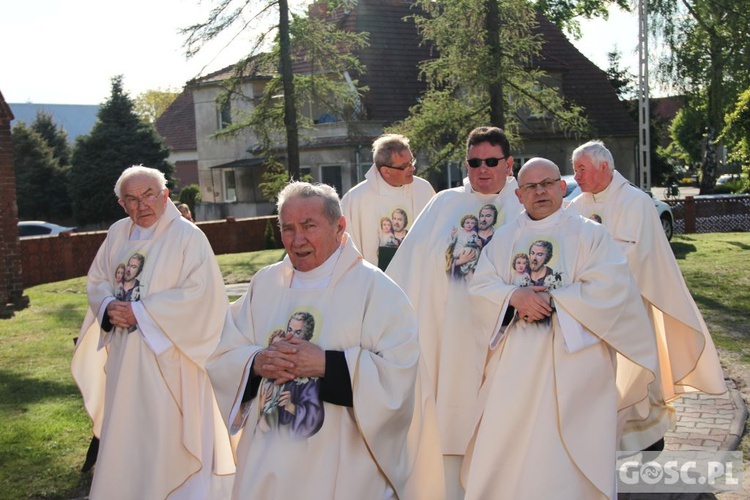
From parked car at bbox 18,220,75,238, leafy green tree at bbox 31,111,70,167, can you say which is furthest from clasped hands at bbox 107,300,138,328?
leafy green tree at bbox 31,111,70,167

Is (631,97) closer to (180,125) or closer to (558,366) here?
(180,125)

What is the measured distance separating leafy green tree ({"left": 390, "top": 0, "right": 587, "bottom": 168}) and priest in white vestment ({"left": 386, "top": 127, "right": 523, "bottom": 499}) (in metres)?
14.3

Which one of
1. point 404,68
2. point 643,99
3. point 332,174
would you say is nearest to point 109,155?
point 332,174

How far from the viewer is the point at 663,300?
772 centimetres

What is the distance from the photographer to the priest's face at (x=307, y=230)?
170 inches

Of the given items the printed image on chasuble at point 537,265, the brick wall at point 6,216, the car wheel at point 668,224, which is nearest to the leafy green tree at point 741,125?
the car wheel at point 668,224

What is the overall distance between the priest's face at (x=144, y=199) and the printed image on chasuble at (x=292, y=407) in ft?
8.66

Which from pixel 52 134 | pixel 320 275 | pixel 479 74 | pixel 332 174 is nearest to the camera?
pixel 320 275

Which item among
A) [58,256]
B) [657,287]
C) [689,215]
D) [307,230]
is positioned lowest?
[58,256]

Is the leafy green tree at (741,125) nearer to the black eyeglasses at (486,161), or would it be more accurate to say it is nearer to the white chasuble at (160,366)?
the black eyeglasses at (486,161)

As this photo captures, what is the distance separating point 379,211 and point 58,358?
6.14 meters

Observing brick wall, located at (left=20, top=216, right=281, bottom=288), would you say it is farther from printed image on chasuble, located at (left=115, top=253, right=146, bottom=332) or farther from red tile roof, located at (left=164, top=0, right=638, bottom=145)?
printed image on chasuble, located at (left=115, top=253, right=146, bottom=332)

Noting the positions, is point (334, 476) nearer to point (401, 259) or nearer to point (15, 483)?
point (401, 259)

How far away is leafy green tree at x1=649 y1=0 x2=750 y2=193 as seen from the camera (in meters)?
28.0
